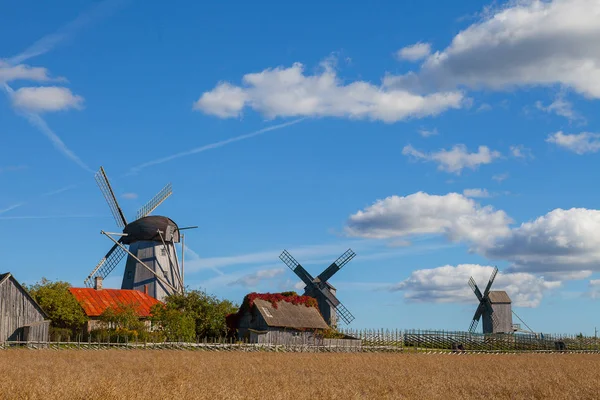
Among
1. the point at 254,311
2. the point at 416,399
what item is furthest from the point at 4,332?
the point at 416,399

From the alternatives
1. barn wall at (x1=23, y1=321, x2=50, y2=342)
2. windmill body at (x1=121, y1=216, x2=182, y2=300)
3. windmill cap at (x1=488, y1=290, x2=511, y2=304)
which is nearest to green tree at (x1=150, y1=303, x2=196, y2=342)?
barn wall at (x1=23, y1=321, x2=50, y2=342)

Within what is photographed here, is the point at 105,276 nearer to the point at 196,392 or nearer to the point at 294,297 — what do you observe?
the point at 294,297

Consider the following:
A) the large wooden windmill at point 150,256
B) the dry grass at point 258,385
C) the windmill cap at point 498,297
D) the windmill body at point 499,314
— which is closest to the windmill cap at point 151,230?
the large wooden windmill at point 150,256

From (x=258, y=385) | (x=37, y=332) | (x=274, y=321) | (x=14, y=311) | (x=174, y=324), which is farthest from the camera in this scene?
(x=274, y=321)

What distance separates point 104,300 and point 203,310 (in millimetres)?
8089

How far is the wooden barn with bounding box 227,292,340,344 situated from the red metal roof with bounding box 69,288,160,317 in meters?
7.31

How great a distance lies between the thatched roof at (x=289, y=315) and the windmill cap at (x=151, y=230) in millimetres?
13978

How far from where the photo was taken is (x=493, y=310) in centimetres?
9212

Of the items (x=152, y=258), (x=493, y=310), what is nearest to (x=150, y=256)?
(x=152, y=258)

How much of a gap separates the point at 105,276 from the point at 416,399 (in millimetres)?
57516

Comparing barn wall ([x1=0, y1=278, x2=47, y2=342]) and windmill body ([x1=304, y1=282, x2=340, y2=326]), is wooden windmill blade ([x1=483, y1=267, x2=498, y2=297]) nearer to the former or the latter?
windmill body ([x1=304, y1=282, x2=340, y2=326])

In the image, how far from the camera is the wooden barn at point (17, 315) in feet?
163

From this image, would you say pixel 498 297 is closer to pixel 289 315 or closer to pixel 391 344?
pixel 391 344

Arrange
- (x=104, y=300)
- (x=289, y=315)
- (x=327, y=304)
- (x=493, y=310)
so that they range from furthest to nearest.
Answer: (x=493, y=310) → (x=327, y=304) → (x=289, y=315) → (x=104, y=300)
